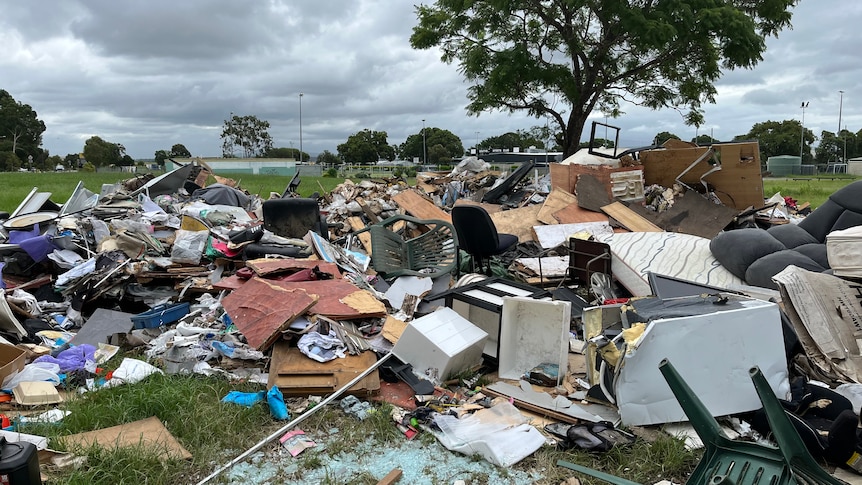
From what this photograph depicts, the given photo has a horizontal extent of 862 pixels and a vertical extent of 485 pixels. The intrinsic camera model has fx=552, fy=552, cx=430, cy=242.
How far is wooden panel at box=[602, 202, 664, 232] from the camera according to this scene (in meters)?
7.20

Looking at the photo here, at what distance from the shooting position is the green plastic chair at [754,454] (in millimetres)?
1763

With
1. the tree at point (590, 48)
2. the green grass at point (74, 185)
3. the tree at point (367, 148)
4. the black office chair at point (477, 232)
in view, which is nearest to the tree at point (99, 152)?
the tree at point (367, 148)

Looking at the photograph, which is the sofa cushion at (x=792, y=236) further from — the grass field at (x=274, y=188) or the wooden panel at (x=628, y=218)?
the grass field at (x=274, y=188)

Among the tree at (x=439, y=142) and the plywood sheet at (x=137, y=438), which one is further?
the tree at (x=439, y=142)

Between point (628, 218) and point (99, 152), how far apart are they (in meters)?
80.6

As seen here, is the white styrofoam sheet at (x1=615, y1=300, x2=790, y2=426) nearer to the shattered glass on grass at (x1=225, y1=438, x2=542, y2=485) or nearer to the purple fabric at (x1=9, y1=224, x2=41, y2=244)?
the shattered glass on grass at (x1=225, y1=438, x2=542, y2=485)

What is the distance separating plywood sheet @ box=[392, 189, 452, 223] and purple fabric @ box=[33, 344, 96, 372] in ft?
17.0

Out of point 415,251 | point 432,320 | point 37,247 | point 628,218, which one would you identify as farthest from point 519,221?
point 37,247

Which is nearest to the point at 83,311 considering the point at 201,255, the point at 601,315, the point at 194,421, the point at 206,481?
the point at 201,255

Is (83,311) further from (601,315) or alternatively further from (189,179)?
(189,179)

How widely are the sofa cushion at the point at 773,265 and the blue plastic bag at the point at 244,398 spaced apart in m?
3.74

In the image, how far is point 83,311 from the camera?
16.8ft

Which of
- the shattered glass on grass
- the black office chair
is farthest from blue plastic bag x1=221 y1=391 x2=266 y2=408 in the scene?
the black office chair

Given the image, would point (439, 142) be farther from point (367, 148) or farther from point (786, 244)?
point (786, 244)
